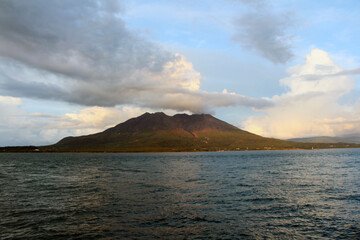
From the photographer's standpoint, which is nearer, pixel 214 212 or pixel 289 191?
pixel 214 212

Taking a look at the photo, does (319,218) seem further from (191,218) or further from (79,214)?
(79,214)

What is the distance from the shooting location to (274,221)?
28688 millimetres

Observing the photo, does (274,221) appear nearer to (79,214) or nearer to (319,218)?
(319,218)

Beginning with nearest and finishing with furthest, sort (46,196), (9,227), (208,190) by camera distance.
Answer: (9,227), (46,196), (208,190)

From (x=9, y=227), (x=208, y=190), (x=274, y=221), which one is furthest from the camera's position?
(x=208, y=190)

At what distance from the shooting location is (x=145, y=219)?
29.5m

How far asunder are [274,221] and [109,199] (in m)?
25.8

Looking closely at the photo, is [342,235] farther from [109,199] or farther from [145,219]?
[109,199]

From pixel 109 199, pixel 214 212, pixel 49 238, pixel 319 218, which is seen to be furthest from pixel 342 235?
pixel 109 199

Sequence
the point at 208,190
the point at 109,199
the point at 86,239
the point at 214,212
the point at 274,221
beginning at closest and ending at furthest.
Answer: the point at 86,239
the point at 274,221
the point at 214,212
the point at 109,199
the point at 208,190

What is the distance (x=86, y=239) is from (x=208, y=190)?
94.0 ft

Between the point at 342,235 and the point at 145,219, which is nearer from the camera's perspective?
the point at 342,235

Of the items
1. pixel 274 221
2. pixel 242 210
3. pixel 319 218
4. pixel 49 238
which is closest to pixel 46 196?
pixel 49 238

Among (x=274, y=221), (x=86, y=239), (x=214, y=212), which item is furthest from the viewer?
(x=214, y=212)
